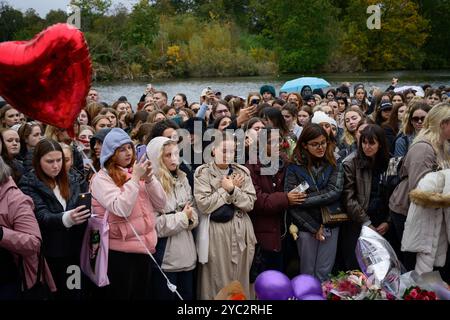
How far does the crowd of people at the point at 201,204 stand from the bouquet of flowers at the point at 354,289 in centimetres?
146

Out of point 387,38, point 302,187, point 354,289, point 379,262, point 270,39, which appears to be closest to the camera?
point 354,289

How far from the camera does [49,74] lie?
10.2 ft

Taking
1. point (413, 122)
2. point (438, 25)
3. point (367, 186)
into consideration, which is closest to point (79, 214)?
point (367, 186)

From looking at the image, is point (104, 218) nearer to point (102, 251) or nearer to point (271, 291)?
point (102, 251)

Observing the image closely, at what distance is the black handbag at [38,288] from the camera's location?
3119 mm

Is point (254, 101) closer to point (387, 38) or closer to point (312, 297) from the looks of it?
point (312, 297)

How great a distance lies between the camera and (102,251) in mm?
3488

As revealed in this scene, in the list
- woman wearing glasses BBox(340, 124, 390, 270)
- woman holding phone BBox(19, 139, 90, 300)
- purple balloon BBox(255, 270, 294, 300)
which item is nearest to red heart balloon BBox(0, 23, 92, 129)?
woman holding phone BBox(19, 139, 90, 300)

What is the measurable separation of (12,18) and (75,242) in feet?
52.9

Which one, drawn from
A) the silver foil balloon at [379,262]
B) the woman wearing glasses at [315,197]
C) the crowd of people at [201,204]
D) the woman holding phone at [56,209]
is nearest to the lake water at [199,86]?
the crowd of people at [201,204]

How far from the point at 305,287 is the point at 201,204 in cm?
161

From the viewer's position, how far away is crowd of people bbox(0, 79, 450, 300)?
3.49 meters

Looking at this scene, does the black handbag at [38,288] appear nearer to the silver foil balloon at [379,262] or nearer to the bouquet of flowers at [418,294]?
the silver foil balloon at [379,262]
